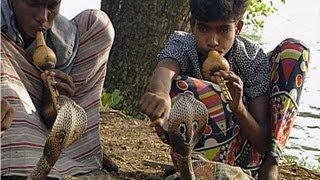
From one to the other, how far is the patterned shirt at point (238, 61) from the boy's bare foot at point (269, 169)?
0.34m

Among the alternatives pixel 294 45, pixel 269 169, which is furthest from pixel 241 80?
pixel 269 169

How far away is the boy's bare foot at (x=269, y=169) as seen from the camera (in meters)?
3.97

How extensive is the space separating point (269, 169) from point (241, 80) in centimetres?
50

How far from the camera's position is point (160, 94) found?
11.6ft

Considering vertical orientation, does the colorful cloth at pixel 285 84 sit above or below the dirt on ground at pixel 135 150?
above

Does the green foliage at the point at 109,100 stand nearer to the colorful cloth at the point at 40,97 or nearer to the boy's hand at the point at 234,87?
the colorful cloth at the point at 40,97

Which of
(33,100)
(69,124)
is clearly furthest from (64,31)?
(69,124)

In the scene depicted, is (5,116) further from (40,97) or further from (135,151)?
(135,151)

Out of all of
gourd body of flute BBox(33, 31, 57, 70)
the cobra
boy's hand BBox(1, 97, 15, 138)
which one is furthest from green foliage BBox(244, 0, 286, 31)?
boy's hand BBox(1, 97, 15, 138)

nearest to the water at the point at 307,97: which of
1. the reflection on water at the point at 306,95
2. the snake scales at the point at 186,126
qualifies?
the reflection on water at the point at 306,95

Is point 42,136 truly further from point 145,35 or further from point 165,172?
point 145,35

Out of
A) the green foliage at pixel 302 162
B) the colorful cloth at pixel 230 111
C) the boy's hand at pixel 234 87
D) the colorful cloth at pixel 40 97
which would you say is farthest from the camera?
the green foliage at pixel 302 162

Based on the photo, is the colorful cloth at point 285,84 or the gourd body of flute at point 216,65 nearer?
the gourd body of flute at point 216,65

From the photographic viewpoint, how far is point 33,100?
4.04 metres
